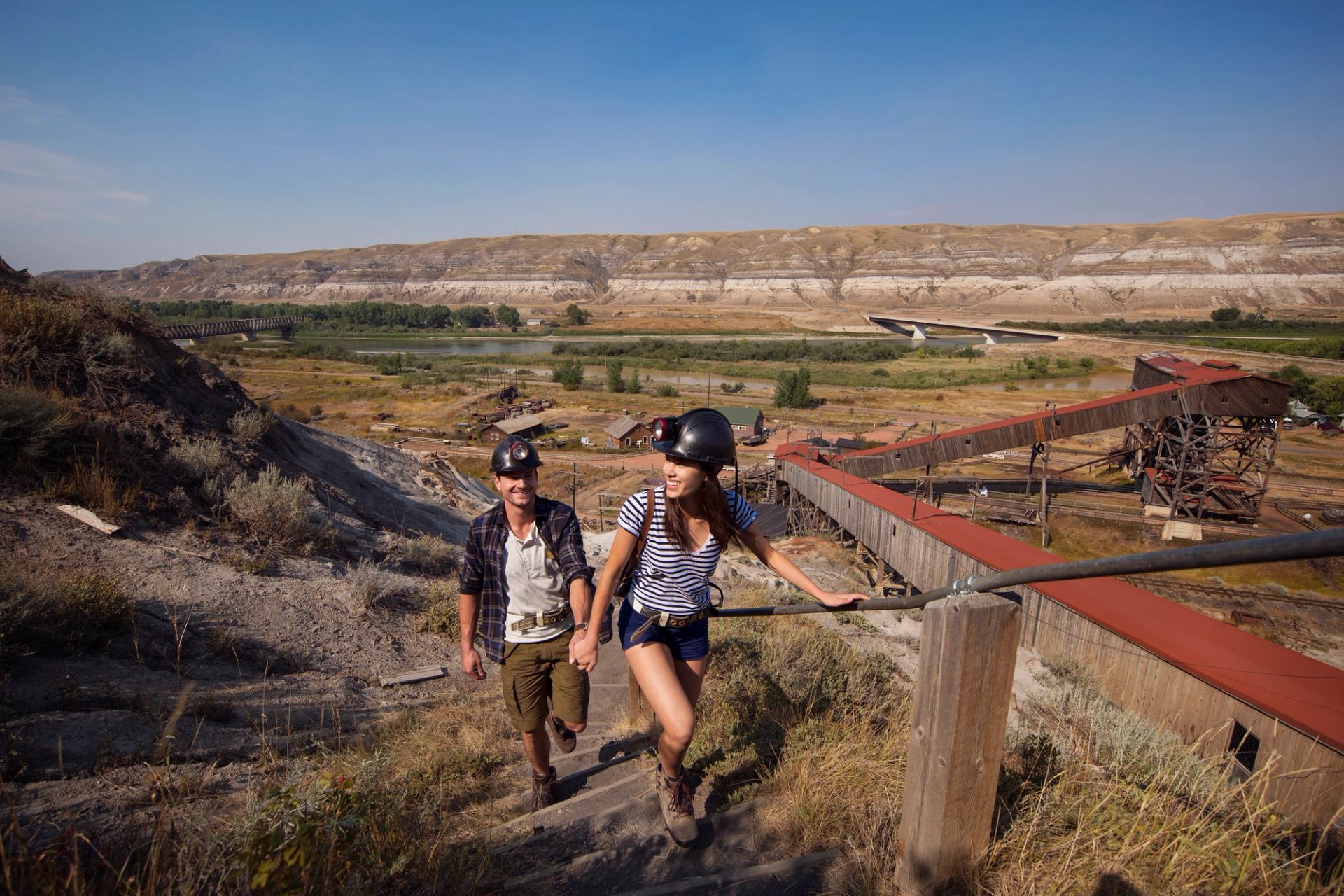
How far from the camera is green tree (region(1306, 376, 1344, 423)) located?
1620 inches

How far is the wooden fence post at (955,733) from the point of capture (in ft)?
6.28

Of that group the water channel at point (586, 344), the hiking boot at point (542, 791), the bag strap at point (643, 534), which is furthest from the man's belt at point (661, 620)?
the water channel at point (586, 344)

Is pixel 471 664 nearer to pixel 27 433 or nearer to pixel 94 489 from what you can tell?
pixel 94 489

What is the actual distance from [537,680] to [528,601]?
45 centimetres

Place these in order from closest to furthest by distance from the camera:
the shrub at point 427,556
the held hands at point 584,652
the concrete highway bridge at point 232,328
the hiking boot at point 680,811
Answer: the hiking boot at point 680,811 < the held hands at point 584,652 < the shrub at point 427,556 < the concrete highway bridge at point 232,328

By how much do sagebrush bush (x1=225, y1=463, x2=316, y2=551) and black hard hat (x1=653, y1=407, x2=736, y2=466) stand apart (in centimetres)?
748

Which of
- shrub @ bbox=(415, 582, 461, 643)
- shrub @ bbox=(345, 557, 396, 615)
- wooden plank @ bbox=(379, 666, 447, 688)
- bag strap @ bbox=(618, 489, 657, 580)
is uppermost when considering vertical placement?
bag strap @ bbox=(618, 489, 657, 580)

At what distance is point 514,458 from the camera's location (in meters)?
3.31

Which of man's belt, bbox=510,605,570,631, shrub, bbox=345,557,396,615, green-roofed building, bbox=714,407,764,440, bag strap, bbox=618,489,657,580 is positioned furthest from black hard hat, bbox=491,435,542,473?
green-roofed building, bbox=714,407,764,440

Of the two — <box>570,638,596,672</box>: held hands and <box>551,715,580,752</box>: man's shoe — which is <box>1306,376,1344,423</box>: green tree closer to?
<box>551,715,580,752</box>: man's shoe

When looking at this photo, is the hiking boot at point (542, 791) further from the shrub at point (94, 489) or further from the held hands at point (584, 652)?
the shrub at point (94, 489)

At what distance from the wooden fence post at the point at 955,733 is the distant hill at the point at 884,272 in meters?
130

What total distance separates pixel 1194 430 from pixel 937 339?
9306 centimetres

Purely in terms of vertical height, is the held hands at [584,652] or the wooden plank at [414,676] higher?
the held hands at [584,652]
